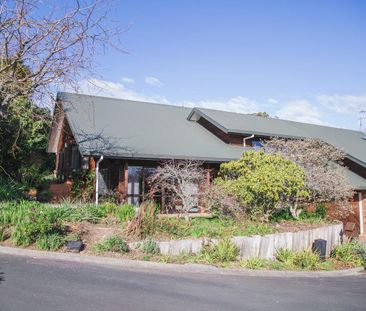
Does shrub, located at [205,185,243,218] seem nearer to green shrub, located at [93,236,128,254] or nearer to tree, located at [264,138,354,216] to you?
tree, located at [264,138,354,216]

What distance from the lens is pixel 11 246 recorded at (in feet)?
29.1

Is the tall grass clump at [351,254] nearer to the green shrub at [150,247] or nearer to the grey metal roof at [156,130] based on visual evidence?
the green shrub at [150,247]

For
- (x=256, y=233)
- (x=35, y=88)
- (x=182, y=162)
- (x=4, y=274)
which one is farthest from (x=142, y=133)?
(x=4, y=274)

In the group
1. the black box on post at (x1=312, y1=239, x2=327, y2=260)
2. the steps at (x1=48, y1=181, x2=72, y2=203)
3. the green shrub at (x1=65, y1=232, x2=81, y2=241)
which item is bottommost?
A: the black box on post at (x1=312, y1=239, x2=327, y2=260)

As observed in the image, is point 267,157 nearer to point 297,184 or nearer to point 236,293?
point 297,184

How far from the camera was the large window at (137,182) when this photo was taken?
17.9 m

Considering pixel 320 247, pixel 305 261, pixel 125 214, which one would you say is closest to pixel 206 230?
pixel 125 214

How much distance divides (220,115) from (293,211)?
9.90 meters

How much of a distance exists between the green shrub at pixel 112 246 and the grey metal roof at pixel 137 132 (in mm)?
6657

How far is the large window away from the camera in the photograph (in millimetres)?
17891

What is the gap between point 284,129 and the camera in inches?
948

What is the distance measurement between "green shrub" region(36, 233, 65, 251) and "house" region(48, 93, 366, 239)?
606cm

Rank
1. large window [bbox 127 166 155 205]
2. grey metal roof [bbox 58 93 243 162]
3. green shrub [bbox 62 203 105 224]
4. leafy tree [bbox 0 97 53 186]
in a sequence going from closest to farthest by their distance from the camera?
green shrub [bbox 62 203 105 224] → grey metal roof [bbox 58 93 243 162] → large window [bbox 127 166 155 205] → leafy tree [bbox 0 97 53 186]

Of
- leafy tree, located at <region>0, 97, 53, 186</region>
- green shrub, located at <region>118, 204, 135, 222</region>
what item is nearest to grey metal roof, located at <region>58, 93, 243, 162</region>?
leafy tree, located at <region>0, 97, 53, 186</region>
